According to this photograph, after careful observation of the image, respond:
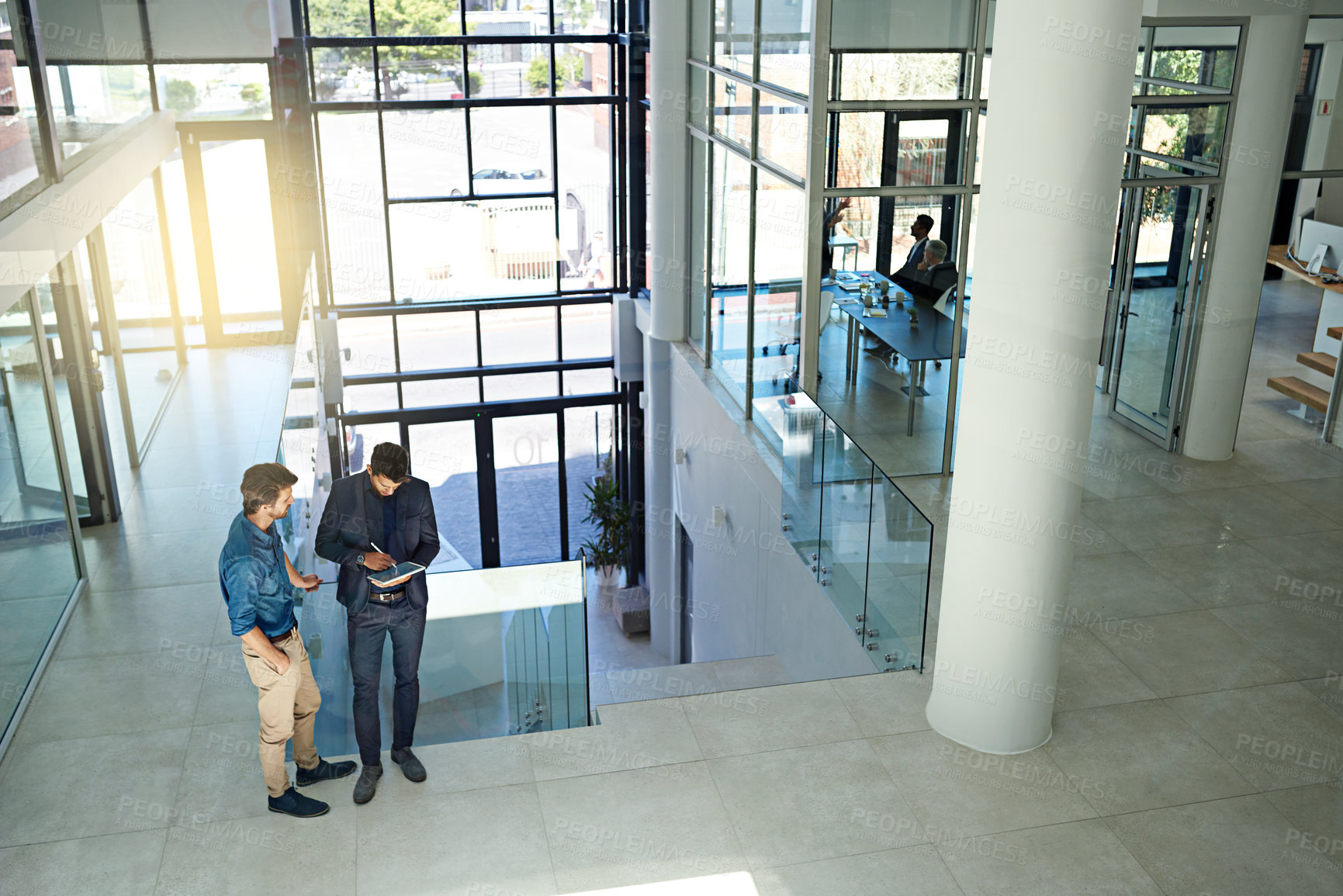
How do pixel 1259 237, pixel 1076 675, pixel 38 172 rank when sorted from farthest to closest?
pixel 1259 237
pixel 38 172
pixel 1076 675

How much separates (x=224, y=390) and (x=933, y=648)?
7.70m

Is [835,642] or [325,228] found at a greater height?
[325,228]

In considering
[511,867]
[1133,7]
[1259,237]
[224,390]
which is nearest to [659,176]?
[224,390]

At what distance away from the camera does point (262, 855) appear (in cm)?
455

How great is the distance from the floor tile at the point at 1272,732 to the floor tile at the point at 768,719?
1.78 meters

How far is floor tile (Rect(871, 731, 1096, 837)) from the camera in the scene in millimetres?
4887

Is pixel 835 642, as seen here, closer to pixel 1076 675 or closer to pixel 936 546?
pixel 936 546

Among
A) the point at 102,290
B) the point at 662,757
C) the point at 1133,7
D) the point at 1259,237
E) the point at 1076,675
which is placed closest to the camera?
the point at 1133,7

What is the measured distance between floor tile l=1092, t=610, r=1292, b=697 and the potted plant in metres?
8.20

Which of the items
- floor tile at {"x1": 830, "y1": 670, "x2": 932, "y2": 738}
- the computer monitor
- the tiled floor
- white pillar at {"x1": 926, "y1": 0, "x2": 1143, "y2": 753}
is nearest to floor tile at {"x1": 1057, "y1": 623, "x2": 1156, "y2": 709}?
the tiled floor

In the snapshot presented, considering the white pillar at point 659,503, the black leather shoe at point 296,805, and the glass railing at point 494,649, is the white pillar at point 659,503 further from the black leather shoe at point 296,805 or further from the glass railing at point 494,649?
the black leather shoe at point 296,805

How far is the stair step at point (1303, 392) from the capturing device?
9.51m

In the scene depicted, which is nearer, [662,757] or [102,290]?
[662,757]

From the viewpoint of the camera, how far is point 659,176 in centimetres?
1145
